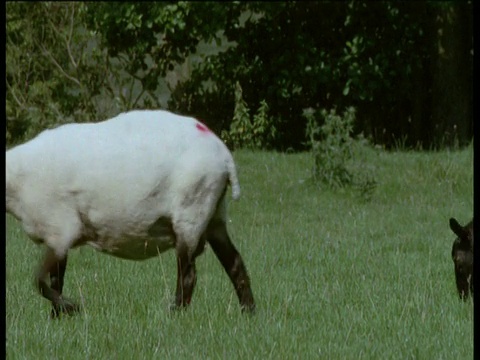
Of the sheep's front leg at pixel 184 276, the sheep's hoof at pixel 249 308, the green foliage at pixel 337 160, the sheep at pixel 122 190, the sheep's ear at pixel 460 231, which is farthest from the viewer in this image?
the green foliage at pixel 337 160

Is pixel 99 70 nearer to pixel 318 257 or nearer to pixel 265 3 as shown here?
pixel 265 3

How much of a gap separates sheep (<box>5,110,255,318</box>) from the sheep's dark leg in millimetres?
211

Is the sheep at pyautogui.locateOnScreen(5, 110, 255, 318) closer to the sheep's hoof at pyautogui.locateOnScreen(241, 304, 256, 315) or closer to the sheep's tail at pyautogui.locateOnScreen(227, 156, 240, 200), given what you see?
the sheep's tail at pyautogui.locateOnScreen(227, 156, 240, 200)

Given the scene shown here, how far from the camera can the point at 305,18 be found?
1931 centimetres

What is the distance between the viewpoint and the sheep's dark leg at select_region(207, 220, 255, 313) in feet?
23.4

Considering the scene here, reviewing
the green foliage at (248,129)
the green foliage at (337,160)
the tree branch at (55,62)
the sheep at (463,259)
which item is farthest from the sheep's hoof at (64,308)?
the tree branch at (55,62)

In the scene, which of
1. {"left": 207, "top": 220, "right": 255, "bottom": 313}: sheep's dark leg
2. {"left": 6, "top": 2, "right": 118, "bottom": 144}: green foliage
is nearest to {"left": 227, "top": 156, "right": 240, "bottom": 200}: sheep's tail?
{"left": 207, "top": 220, "right": 255, "bottom": 313}: sheep's dark leg

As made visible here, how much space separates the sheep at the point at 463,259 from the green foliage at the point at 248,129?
9.59 metres

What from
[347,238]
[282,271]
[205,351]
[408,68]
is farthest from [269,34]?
[205,351]

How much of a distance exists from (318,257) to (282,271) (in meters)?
0.79

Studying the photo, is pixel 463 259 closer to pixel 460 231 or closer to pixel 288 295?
pixel 460 231

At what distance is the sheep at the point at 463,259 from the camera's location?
7.87 metres

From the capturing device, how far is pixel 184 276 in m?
6.92

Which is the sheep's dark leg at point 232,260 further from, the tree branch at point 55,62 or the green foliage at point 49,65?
the tree branch at point 55,62
